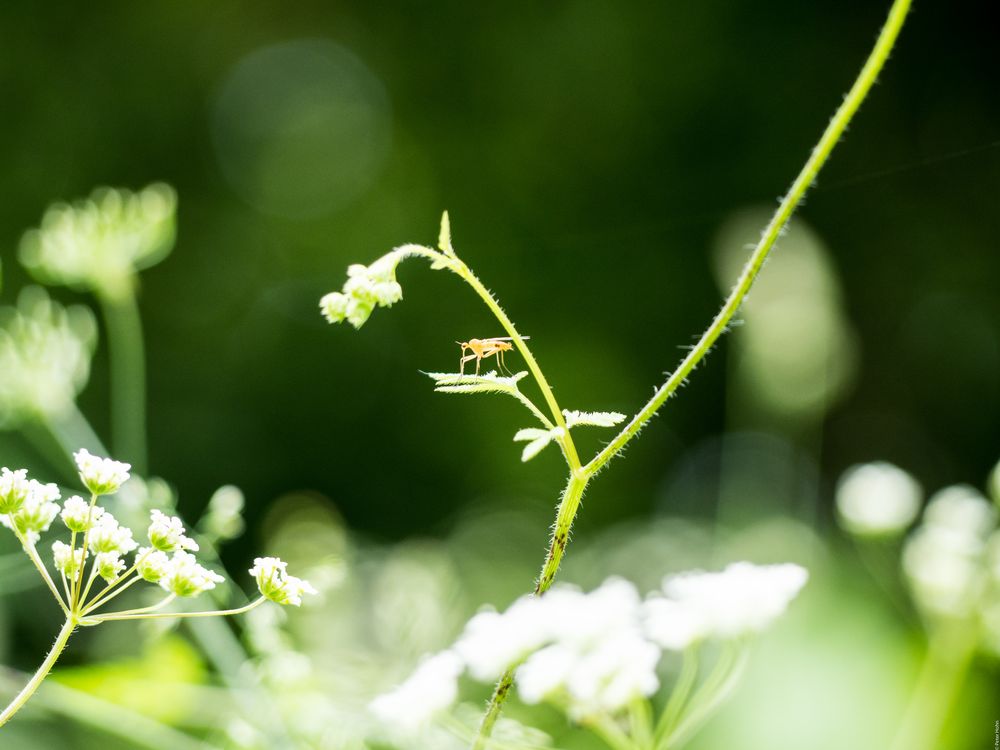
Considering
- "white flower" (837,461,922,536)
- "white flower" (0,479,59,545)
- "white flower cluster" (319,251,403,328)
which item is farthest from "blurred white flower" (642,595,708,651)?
"white flower" (837,461,922,536)

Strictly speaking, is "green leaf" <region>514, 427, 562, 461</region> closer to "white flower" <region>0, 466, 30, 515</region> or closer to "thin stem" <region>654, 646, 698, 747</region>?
"thin stem" <region>654, 646, 698, 747</region>

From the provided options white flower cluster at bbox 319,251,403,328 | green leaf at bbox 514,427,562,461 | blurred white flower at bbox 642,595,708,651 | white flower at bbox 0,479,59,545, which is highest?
white flower cluster at bbox 319,251,403,328

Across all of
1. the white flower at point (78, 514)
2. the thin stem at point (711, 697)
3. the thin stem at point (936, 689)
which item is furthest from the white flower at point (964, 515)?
the white flower at point (78, 514)

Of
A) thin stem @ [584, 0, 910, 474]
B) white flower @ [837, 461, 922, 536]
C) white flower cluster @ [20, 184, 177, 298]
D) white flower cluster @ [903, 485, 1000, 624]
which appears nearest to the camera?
thin stem @ [584, 0, 910, 474]

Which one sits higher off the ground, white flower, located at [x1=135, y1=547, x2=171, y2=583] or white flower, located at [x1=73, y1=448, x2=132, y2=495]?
white flower, located at [x1=73, y1=448, x2=132, y2=495]

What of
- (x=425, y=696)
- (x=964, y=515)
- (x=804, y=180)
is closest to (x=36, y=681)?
(x=425, y=696)

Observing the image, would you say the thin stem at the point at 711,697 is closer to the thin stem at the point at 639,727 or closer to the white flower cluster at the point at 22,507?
the thin stem at the point at 639,727

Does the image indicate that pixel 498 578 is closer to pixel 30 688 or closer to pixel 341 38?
pixel 30 688
